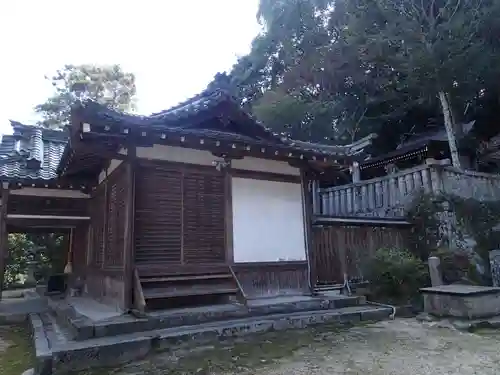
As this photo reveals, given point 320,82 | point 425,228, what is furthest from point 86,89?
point 425,228

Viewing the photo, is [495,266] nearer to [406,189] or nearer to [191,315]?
[406,189]

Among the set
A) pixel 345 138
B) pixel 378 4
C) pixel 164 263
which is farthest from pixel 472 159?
pixel 164 263

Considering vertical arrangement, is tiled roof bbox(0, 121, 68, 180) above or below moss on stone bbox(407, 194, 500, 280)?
above

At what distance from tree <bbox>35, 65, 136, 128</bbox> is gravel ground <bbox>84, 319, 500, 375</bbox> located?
2378cm

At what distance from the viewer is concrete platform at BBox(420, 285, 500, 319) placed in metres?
6.43

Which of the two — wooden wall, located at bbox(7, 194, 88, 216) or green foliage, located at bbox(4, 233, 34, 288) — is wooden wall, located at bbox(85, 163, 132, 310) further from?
green foliage, located at bbox(4, 233, 34, 288)

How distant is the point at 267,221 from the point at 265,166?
120 cm

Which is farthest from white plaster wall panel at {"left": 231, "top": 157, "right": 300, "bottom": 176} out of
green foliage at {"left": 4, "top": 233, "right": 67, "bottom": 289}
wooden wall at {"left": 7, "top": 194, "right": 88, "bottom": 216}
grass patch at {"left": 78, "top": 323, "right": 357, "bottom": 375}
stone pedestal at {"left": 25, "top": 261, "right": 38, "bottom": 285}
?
stone pedestal at {"left": 25, "top": 261, "right": 38, "bottom": 285}

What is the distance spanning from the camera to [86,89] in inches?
1059

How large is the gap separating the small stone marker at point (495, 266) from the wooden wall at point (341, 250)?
3.00 meters

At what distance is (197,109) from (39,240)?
636 inches

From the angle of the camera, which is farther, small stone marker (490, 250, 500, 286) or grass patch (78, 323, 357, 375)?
small stone marker (490, 250, 500, 286)

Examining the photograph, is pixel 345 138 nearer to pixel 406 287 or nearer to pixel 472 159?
pixel 472 159

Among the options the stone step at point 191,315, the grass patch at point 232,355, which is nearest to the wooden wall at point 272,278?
the stone step at point 191,315
